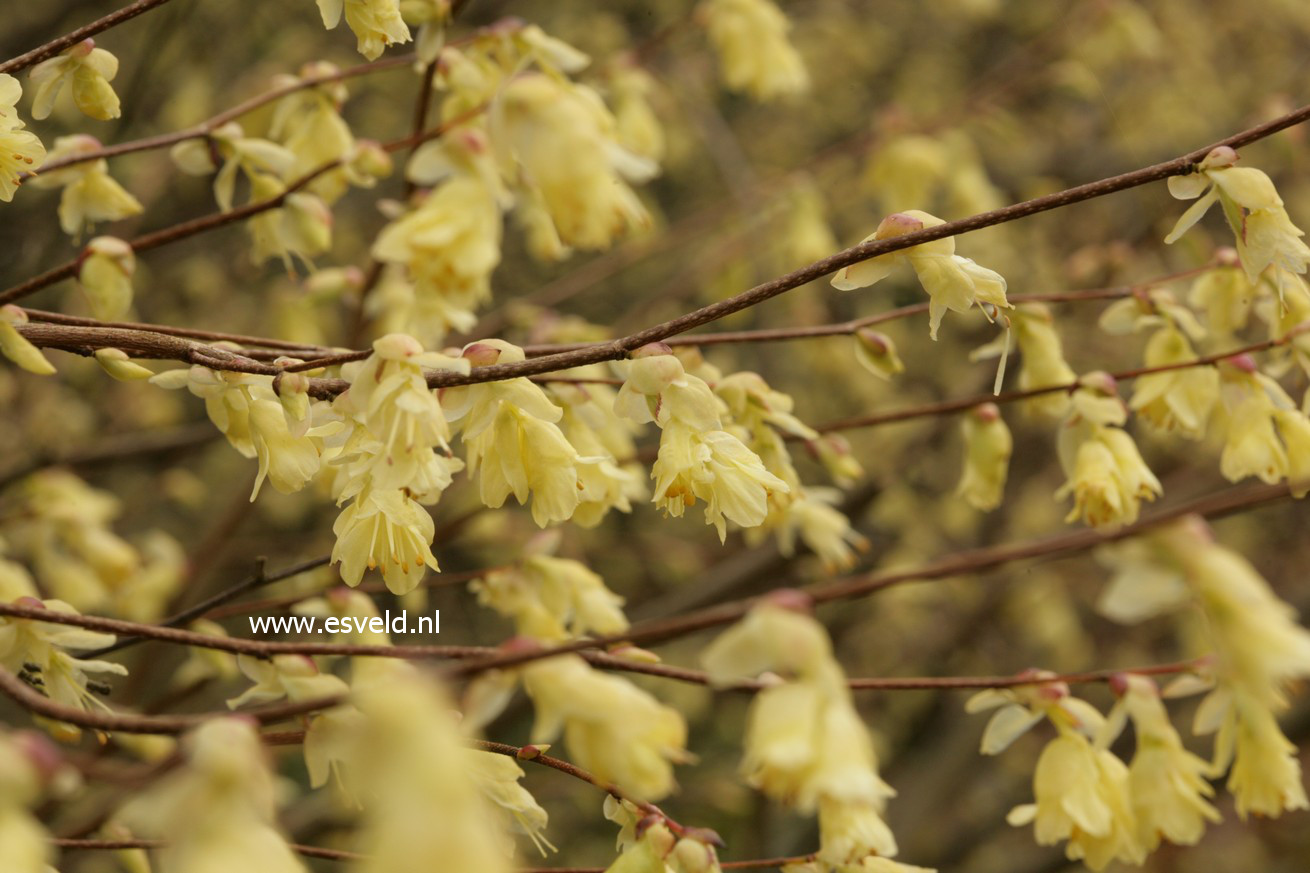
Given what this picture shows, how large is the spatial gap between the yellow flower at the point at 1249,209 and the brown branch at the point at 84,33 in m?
1.45

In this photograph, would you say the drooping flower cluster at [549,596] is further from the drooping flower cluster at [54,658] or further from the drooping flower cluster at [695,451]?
the drooping flower cluster at [54,658]

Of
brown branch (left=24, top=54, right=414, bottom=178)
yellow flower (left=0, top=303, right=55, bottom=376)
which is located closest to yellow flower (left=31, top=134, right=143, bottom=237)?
brown branch (left=24, top=54, right=414, bottom=178)

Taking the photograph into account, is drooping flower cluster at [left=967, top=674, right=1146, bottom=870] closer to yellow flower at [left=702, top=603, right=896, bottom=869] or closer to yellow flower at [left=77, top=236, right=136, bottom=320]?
yellow flower at [left=702, top=603, right=896, bottom=869]

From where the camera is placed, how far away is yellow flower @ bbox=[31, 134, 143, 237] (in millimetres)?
2070

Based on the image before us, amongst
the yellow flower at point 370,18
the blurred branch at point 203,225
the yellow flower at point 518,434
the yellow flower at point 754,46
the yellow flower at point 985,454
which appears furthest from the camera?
the yellow flower at point 754,46

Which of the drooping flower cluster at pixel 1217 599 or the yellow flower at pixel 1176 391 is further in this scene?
the yellow flower at pixel 1176 391

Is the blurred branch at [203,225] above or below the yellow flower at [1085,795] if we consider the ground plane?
above

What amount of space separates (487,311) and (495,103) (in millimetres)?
4481

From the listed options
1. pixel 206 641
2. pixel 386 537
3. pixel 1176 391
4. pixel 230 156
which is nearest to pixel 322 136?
pixel 230 156

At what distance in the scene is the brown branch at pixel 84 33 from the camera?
1.68 metres

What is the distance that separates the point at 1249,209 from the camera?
1.56 metres

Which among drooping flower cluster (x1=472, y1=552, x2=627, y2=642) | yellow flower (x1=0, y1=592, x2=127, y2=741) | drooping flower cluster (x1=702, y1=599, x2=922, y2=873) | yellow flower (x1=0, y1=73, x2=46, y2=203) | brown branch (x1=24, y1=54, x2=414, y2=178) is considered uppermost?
yellow flower (x1=0, y1=73, x2=46, y2=203)

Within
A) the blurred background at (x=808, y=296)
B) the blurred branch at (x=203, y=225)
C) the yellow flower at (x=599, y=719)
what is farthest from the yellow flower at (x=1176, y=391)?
the blurred branch at (x=203, y=225)

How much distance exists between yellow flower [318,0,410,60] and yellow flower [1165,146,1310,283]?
1163 millimetres
